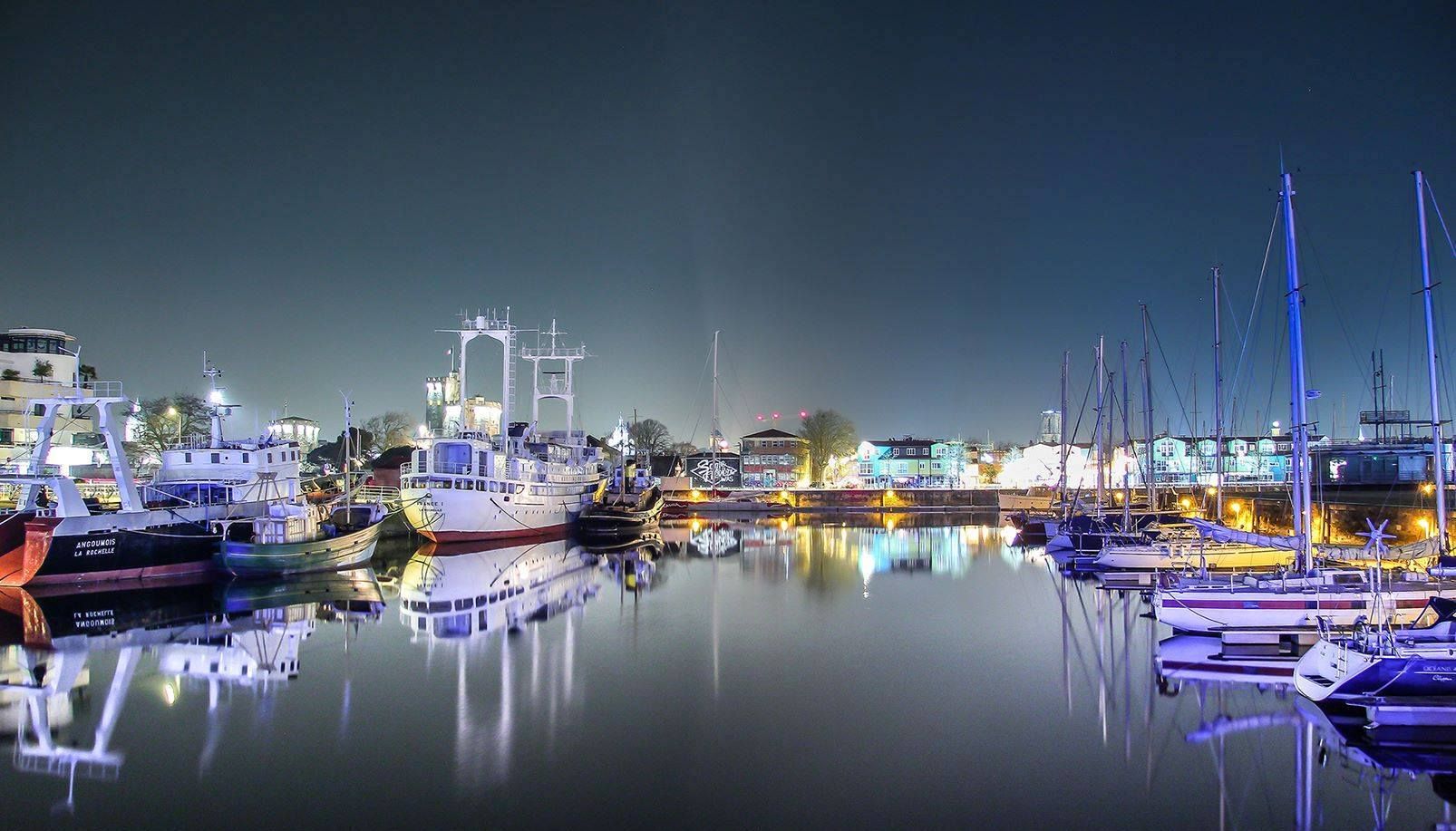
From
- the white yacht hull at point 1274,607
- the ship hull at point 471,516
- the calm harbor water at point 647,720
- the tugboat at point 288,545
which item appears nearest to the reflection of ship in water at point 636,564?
the ship hull at point 471,516

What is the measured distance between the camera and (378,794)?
38.3 ft

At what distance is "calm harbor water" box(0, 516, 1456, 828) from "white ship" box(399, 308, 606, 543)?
16.3 metres

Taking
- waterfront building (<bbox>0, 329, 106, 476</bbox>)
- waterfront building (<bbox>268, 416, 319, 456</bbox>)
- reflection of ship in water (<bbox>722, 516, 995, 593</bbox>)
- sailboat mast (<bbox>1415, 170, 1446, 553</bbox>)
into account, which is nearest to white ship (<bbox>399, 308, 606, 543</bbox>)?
reflection of ship in water (<bbox>722, 516, 995, 593</bbox>)

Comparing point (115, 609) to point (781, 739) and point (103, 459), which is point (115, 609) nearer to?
point (781, 739)

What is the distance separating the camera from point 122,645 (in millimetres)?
20188

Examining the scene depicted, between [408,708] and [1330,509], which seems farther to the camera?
[1330,509]

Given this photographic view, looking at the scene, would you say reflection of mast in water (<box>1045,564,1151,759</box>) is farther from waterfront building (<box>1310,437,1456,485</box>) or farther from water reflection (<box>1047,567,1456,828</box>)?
waterfront building (<box>1310,437,1456,485</box>)

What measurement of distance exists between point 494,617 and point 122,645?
891 cm

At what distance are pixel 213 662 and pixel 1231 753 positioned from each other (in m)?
20.0

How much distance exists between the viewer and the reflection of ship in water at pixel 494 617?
14422 millimetres

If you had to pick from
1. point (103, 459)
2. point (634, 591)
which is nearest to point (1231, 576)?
point (634, 591)

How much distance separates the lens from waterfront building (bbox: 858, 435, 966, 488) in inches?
4587

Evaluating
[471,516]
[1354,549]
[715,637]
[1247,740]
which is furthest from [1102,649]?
[471,516]

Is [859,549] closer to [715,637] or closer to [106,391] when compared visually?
[715,637]
